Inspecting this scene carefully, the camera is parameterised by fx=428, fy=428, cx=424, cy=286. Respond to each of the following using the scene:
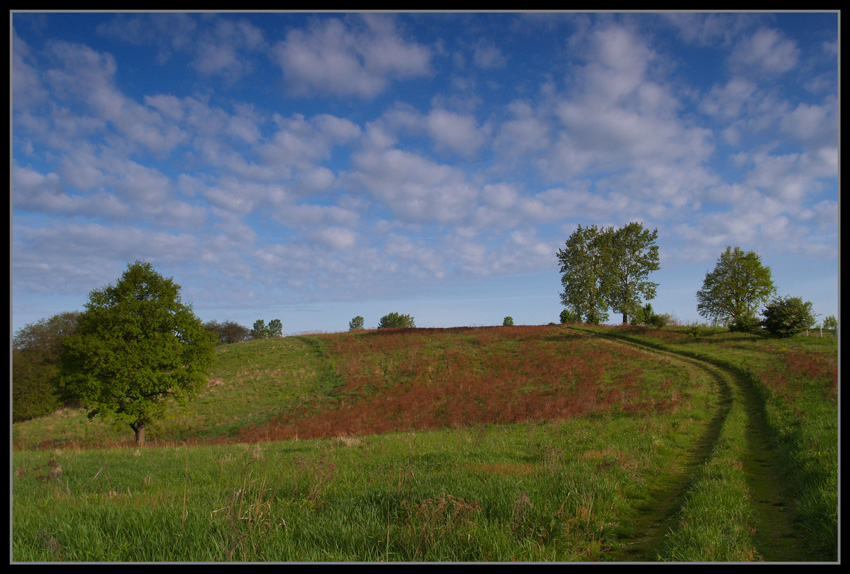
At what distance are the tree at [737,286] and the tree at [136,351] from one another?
55.8 meters

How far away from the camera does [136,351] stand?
80.6 ft

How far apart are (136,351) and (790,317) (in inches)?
1850

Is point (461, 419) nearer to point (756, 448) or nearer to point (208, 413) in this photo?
point (756, 448)

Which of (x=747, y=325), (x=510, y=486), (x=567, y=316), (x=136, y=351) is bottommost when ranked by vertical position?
(x=510, y=486)

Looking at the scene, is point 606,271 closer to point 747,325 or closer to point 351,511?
point 747,325

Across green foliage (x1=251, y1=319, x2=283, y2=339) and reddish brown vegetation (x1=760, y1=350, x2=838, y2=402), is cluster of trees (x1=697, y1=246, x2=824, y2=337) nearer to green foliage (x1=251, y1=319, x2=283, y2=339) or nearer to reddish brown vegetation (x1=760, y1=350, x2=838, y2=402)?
reddish brown vegetation (x1=760, y1=350, x2=838, y2=402)

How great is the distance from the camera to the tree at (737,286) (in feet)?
167

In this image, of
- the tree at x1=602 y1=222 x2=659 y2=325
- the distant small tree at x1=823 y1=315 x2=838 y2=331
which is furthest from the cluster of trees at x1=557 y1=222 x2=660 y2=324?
the distant small tree at x1=823 y1=315 x2=838 y2=331

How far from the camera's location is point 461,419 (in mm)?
24031

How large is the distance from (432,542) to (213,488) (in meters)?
4.61

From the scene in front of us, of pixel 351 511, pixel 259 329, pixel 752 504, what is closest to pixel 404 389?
pixel 752 504

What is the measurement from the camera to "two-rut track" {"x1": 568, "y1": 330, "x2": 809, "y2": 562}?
564cm

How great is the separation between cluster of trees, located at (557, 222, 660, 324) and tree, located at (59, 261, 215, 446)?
4902 centimetres

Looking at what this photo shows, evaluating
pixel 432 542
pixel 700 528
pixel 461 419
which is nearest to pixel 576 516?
pixel 700 528
